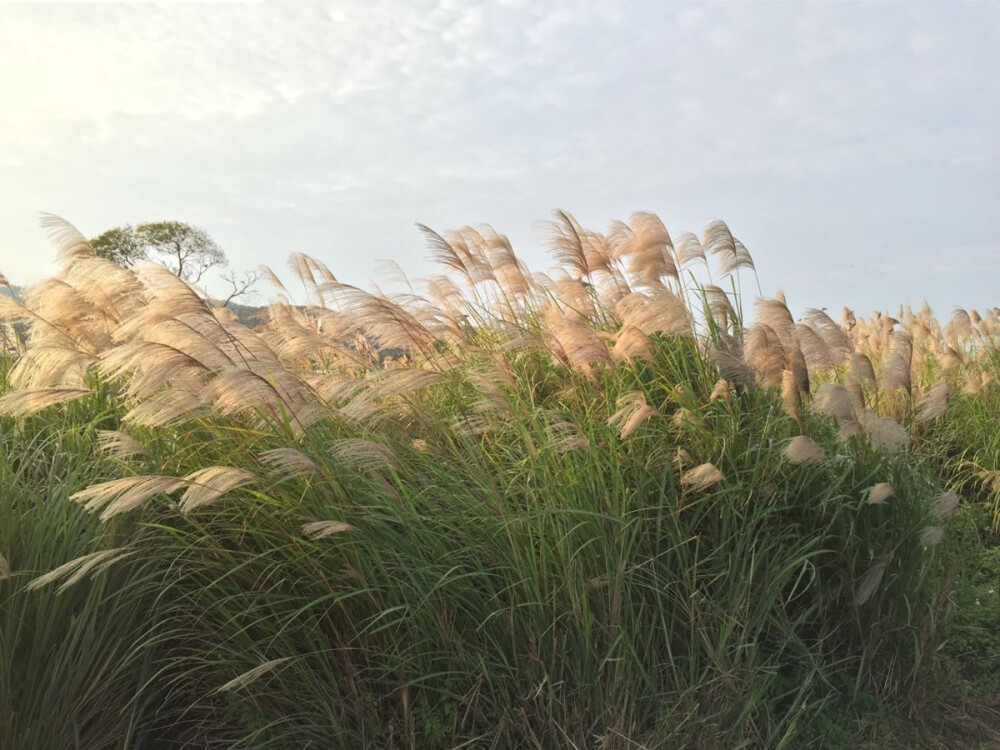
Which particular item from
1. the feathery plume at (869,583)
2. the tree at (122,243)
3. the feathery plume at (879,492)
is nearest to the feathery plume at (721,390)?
the feathery plume at (879,492)

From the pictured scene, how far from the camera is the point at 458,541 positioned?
317 centimetres

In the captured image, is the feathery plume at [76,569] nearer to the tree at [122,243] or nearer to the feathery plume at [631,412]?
the feathery plume at [631,412]

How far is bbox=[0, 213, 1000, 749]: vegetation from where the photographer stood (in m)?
2.88

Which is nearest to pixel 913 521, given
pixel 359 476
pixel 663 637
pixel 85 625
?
pixel 663 637

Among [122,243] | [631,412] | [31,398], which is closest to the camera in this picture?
[31,398]

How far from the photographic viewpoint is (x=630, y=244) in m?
4.29

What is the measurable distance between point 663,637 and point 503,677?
2.21 ft

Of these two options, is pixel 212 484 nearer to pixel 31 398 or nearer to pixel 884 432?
pixel 31 398

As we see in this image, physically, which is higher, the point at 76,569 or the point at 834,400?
the point at 834,400

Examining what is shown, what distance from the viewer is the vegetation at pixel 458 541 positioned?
114 inches

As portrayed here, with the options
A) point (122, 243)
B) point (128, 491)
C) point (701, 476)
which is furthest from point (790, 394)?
point (122, 243)

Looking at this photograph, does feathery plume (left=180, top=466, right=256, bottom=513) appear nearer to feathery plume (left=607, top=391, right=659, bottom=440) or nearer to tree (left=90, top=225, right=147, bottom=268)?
feathery plume (left=607, top=391, right=659, bottom=440)

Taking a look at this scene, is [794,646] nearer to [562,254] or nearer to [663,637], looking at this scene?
[663,637]

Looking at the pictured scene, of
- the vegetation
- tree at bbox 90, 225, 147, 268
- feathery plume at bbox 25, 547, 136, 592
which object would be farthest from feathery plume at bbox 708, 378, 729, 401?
tree at bbox 90, 225, 147, 268
